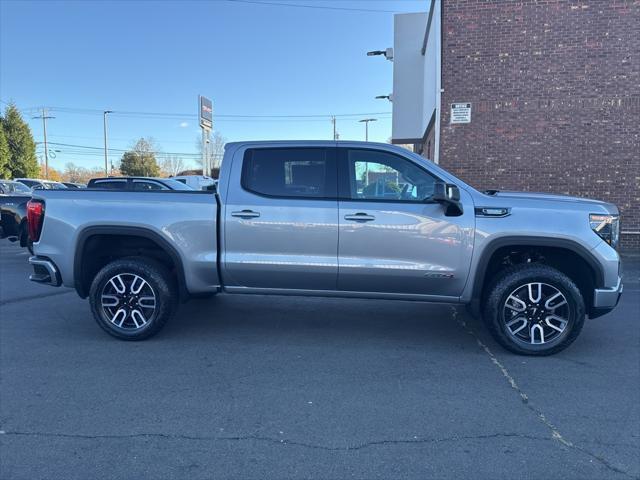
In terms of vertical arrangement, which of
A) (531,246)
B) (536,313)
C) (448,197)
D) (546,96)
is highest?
(546,96)

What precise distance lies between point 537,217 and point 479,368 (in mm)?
1446

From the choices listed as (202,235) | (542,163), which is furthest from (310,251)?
(542,163)

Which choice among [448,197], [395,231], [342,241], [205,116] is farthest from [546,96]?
[205,116]

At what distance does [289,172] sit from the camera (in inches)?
183

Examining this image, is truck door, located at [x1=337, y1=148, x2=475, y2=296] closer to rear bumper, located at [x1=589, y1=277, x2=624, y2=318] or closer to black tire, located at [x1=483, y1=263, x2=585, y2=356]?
black tire, located at [x1=483, y1=263, x2=585, y2=356]

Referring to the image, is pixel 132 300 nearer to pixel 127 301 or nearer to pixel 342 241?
pixel 127 301

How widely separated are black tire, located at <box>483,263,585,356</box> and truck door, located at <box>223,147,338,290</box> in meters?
1.56

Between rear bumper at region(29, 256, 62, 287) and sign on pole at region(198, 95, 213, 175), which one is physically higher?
sign on pole at region(198, 95, 213, 175)

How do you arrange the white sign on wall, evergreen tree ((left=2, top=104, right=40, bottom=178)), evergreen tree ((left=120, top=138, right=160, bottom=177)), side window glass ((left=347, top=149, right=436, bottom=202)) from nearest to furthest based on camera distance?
side window glass ((left=347, top=149, right=436, bottom=202)), the white sign on wall, evergreen tree ((left=2, top=104, right=40, bottom=178)), evergreen tree ((left=120, top=138, right=160, bottom=177))

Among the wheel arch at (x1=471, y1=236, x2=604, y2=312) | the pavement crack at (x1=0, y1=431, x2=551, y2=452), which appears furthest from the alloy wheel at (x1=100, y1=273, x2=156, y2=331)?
the wheel arch at (x1=471, y1=236, x2=604, y2=312)

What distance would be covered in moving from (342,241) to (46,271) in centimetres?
302

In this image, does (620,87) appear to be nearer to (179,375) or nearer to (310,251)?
(310,251)

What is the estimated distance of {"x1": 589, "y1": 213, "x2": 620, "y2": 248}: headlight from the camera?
167 inches

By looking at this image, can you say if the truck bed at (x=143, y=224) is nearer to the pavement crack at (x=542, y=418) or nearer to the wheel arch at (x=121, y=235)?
the wheel arch at (x=121, y=235)
